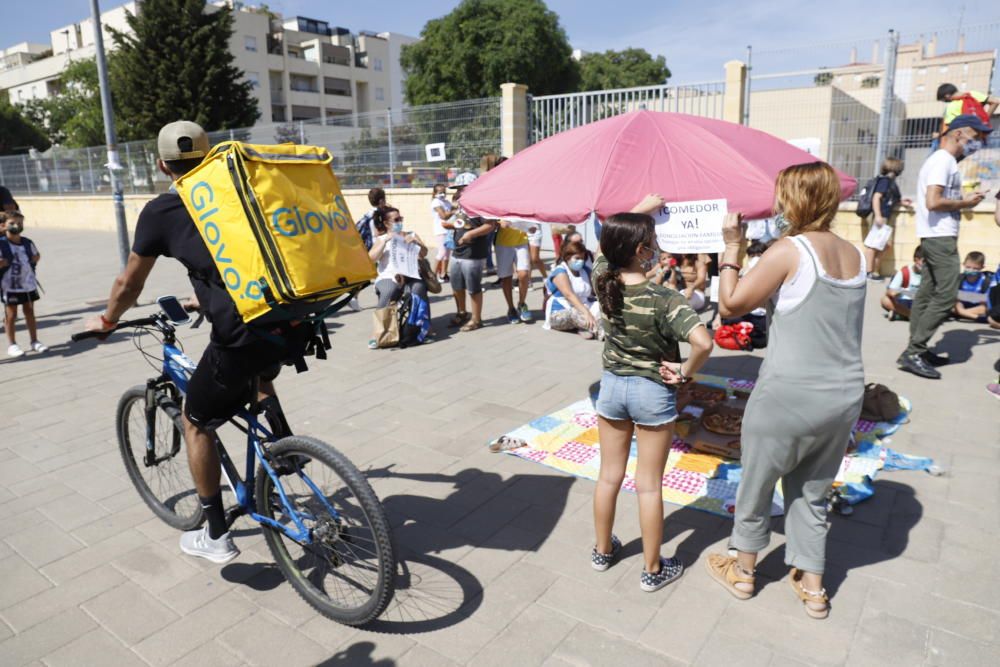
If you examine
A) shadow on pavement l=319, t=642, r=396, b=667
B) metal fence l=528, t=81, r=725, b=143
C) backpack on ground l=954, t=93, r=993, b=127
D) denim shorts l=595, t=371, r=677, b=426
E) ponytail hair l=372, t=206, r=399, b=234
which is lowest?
shadow on pavement l=319, t=642, r=396, b=667

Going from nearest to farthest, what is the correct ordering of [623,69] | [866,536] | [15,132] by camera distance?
1. [866,536]
2. [15,132]
3. [623,69]

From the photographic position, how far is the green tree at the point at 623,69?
53.0 meters

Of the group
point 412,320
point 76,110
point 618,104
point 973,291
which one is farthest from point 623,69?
point 412,320

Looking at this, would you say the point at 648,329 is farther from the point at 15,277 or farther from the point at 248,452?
the point at 15,277

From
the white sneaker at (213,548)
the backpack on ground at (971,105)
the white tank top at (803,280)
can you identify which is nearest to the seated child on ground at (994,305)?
the backpack on ground at (971,105)

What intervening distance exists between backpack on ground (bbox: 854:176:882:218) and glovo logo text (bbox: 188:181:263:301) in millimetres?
10535

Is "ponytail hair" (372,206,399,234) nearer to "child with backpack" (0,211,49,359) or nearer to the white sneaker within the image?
"child with backpack" (0,211,49,359)

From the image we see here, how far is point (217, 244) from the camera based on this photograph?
8.09 ft

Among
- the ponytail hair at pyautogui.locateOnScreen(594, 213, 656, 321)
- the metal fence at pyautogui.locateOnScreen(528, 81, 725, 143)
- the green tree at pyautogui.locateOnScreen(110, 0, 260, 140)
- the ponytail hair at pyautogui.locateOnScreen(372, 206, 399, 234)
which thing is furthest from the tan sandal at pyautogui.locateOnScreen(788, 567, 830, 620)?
the green tree at pyautogui.locateOnScreen(110, 0, 260, 140)

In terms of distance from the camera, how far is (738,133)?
4.47 m

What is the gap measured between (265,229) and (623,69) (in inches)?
2260

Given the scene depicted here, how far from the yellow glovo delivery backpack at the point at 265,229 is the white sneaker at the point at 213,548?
1.34m

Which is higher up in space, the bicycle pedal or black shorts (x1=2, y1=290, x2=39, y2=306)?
the bicycle pedal

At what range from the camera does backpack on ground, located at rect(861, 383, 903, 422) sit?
4840mm
